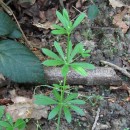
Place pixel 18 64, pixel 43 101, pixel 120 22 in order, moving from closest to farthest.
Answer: pixel 43 101
pixel 18 64
pixel 120 22

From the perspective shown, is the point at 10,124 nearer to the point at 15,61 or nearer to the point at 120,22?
the point at 15,61

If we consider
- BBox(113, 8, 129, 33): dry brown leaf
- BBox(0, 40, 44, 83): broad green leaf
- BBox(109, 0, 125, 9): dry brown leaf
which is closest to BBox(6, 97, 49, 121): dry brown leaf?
BBox(0, 40, 44, 83): broad green leaf

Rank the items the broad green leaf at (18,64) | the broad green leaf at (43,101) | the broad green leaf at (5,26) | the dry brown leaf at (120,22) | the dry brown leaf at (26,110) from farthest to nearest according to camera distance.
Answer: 1. the dry brown leaf at (120,22)
2. the broad green leaf at (5,26)
3. the broad green leaf at (18,64)
4. the dry brown leaf at (26,110)
5. the broad green leaf at (43,101)

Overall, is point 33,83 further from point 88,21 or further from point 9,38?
point 88,21

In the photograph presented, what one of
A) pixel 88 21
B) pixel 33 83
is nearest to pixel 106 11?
pixel 88 21

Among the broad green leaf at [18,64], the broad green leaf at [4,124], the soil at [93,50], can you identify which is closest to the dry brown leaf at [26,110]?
the soil at [93,50]

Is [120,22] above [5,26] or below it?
below

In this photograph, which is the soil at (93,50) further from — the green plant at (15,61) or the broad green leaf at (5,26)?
the broad green leaf at (5,26)

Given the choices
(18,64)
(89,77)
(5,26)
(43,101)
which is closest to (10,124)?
(43,101)
